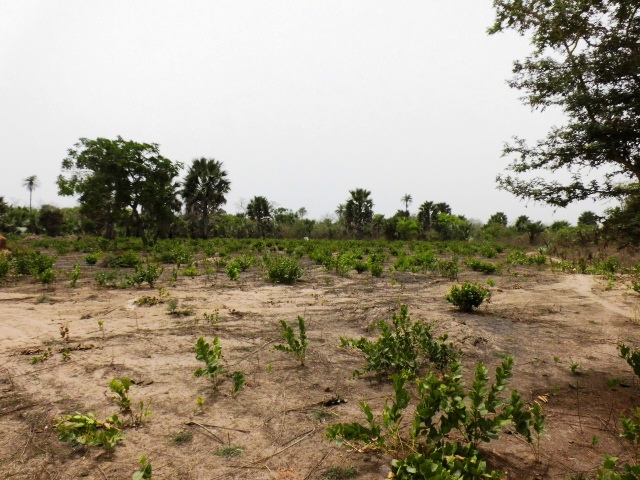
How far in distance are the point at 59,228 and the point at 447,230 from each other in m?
54.1

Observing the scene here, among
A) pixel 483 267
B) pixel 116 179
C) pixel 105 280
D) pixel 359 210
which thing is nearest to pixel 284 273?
pixel 105 280

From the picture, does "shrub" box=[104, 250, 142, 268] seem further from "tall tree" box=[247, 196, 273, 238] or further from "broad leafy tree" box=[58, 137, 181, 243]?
"tall tree" box=[247, 196, 273, 238]

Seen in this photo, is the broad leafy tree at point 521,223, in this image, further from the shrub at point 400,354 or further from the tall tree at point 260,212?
the shrub at point 400,354

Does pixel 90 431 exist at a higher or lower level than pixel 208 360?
lower

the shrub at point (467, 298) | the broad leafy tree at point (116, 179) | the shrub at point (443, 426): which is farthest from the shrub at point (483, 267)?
the broad leafy tree at point (116, 179)

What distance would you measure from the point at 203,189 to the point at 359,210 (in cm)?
2297

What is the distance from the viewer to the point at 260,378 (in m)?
3.80

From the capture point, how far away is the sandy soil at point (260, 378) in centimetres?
246

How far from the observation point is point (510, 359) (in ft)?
8.65

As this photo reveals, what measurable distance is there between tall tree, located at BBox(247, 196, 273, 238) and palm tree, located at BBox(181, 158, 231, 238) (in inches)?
238

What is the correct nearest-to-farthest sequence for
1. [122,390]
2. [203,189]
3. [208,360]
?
1. [122,390]
2. [208,360]
3. [203,189]

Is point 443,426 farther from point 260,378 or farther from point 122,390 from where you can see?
point 122,390

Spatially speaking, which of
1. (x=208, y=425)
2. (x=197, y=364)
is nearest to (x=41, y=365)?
(x=197, y=364)

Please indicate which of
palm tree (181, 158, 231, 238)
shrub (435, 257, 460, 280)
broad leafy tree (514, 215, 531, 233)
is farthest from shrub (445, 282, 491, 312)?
broad leafy tree (514, 215, 531, 233)
